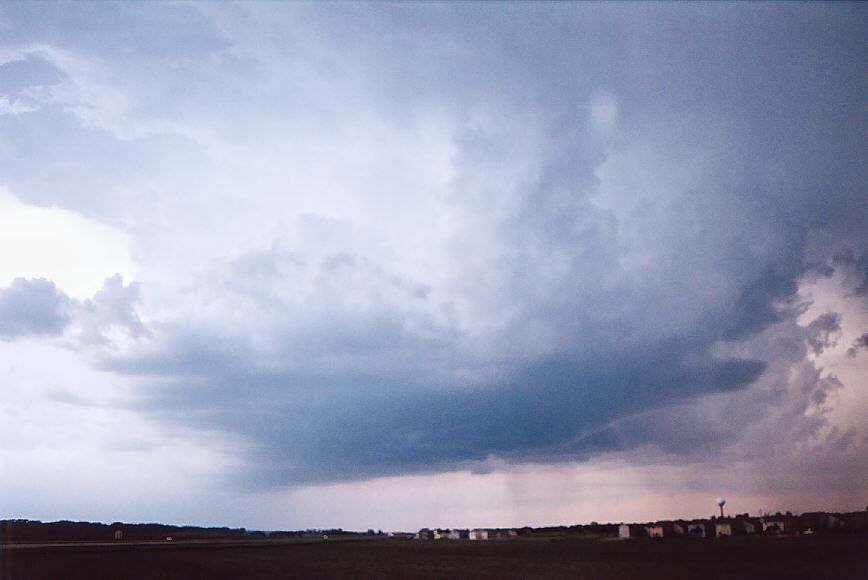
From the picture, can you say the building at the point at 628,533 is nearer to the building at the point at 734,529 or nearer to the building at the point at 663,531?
the building at the point at 663,531

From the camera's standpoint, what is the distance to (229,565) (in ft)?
214

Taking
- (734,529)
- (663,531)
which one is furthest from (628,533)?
(734,529)

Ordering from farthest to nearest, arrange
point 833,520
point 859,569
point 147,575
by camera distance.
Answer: point 833,520 < point 147,575 < point 859,569

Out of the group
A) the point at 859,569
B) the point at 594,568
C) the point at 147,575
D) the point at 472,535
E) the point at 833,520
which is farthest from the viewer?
the point at 472,535

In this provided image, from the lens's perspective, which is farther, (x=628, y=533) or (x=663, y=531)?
(x=663, y=531)

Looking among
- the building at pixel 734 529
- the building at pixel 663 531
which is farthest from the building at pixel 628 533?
the building at pixel 734 529

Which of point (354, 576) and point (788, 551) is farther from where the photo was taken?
point (788, 551)

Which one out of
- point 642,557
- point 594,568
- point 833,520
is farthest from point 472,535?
point 594,568

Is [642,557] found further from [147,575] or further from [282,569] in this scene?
[147,575]

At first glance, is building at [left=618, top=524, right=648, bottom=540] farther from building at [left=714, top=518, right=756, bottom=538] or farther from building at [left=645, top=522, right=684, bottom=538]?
building at [left=714, top=518, right=756, bottom=538]

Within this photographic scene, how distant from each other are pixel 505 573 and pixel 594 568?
904 cm

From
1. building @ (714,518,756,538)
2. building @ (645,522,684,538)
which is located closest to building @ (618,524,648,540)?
building @ (645,522,684,538)

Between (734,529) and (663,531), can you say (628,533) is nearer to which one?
(663,531)

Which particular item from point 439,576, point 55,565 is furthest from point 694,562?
point 55,565
